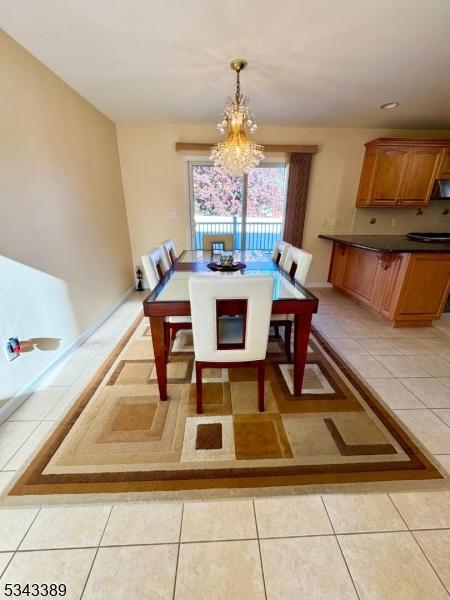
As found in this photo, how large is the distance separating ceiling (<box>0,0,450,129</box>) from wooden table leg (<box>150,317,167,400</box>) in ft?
6.10

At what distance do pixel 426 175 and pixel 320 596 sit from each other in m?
4.36

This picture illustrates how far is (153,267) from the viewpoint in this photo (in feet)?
5.62

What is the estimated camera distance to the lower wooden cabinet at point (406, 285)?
8.10ft

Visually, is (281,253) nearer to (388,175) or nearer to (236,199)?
(236,199)

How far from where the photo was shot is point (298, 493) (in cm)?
110

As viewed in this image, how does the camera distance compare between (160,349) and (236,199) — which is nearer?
(160,349)

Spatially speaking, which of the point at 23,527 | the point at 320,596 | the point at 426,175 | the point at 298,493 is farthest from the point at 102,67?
the point at 426,175

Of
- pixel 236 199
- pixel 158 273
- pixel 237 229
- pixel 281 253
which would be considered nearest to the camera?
pixel 158 273

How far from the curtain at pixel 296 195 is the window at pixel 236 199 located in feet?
0.42

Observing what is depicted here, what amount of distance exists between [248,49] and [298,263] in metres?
1.63

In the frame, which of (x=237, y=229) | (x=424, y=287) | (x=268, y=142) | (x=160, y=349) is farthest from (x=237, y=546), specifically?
(x=268, y=142)

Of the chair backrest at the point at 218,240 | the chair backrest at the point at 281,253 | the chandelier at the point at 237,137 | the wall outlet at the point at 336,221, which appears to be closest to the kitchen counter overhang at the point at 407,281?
the wall outlet at the point at 336,221

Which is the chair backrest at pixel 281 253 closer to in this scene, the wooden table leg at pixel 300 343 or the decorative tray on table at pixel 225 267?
the decorative tray on table at pixel 225 267

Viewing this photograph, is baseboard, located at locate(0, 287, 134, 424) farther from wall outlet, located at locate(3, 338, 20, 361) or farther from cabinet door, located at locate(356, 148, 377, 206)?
cabinet door, located at locate(356, 148, 377, 206)
